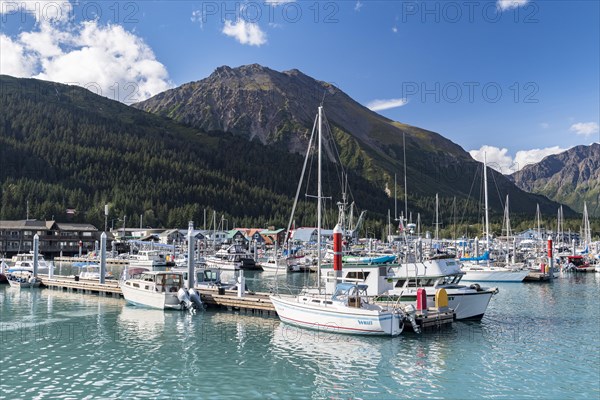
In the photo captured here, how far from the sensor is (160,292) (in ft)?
165

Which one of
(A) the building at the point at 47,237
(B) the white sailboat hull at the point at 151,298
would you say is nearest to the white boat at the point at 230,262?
(A) the building at the point at 47,237

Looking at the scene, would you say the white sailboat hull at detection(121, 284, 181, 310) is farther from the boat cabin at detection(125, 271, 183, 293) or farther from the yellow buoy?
the yellow buoy

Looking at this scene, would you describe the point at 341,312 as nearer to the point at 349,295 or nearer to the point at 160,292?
the point at 349,295

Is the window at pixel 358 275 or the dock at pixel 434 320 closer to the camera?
the dock at pixel 434 320

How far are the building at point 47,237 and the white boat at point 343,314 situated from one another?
11694 centimetres

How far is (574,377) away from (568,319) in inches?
836

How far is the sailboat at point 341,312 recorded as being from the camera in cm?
3656

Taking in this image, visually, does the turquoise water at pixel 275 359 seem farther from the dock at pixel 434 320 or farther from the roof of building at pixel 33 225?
the roof of building at pixel 33 225

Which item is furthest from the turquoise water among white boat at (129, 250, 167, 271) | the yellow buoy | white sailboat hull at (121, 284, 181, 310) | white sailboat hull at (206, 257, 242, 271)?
white sailboat hull at (206, 257, 242, 271)

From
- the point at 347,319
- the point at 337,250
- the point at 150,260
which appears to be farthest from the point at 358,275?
the point at 150,260

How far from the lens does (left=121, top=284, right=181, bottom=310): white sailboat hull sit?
4962 cm

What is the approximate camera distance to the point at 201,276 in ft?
199

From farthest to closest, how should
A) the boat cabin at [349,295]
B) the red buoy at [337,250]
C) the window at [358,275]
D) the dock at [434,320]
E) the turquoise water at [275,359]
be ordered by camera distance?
the window at [358,275]
the red buoy at [337,250]
the dock at [434,320]
the boat cabin at [349,295]
the turquoise water at [275,359]

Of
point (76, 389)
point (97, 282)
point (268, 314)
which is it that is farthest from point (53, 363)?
point (97, 282)
